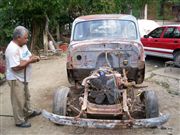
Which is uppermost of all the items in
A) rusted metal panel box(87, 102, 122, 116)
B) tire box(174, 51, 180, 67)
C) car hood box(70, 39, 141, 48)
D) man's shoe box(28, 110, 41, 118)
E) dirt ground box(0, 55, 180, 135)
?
car hood box(70, 39, 141, 48)

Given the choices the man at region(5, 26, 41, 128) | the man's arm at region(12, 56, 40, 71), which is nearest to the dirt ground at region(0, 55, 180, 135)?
the man at region(5, 26, 41, 128)

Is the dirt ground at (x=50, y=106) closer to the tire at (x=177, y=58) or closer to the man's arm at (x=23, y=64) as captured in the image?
the tire at (x=177, y=58)

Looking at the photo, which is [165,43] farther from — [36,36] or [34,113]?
[34,113]

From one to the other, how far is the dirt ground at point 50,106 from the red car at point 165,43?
2.53 ft

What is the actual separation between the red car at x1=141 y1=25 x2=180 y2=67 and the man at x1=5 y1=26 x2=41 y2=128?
6899mm

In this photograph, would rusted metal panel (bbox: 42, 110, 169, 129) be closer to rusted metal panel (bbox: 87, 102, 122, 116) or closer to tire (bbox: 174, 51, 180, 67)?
rusted metal panel (bbox: 87, 102, 122, 116)

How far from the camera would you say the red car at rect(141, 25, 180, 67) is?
11.8m

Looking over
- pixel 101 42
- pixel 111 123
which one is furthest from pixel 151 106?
pixel 101 42

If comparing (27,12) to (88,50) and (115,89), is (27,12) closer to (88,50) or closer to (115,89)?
(88,50)

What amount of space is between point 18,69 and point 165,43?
7498 millimetres

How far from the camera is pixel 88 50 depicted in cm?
707

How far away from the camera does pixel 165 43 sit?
39.9ft

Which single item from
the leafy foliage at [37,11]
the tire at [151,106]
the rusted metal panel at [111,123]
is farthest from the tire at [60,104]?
the leafy foliage at [37,11]

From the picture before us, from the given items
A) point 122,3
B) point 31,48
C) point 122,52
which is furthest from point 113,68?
point 122,3
